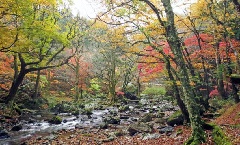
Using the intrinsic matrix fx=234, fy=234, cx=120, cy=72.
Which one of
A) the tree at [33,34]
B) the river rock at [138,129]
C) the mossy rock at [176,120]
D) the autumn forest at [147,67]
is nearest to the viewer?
the autumn forest at [147,67]

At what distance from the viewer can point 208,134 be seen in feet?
29.7

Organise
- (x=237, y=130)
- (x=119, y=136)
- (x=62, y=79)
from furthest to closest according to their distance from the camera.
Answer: (x=62, y=79)
(x=119, y=136)
(x=237, y=130)

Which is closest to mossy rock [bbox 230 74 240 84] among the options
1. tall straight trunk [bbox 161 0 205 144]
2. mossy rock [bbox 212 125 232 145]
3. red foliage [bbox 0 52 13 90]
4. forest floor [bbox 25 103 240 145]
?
forest floor [bbox 25 103 240 145]

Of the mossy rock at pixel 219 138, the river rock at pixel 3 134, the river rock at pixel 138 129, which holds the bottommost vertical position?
the river rock at pixel 138 129

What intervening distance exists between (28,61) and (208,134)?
17307 millimetres

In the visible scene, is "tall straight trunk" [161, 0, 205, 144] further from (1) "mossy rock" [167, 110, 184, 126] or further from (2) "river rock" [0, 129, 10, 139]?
(2) "river rock" [0, 129, 10, 139]

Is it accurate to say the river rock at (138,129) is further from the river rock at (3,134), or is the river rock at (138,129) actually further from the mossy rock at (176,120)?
the river rock at (3,134)

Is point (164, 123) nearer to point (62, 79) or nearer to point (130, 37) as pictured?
point (130, 37)

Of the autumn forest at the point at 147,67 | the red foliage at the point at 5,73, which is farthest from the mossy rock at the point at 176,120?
the red foliage at the point at 5,73

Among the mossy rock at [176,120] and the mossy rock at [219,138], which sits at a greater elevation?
the mossy rock at [219,138]

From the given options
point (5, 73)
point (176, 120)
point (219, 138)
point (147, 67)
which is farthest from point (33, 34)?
point (219, 138)

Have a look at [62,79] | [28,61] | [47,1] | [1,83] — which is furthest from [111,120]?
[62,79]

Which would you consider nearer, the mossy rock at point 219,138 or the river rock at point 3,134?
the mossy rock at point 219,138

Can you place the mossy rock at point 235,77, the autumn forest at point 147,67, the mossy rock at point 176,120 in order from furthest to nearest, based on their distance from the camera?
the mossy rock at point 176,120, the mossy rock at point 235,77, the autumn forest at point 147,67
